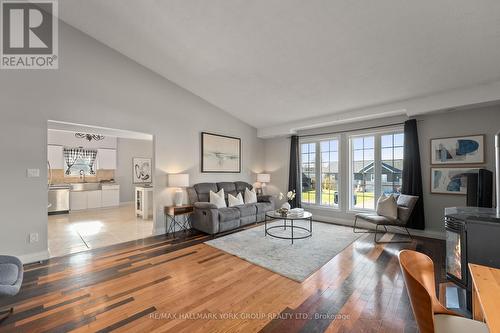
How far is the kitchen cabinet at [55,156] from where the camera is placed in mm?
6664

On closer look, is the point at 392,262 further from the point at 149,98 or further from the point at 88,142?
the point at 88,142

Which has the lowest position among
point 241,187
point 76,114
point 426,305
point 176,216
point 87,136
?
point 176,216

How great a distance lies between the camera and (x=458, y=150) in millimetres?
3877

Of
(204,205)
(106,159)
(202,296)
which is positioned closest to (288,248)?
(202,296)

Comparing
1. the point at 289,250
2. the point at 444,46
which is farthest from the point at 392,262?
the point at 444,46

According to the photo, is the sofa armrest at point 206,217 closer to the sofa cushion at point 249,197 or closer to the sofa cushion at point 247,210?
the sofa cushion at point 247,210

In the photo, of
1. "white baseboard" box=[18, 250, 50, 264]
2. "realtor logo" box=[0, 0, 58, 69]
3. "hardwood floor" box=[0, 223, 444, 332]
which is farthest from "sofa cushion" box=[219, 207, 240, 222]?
"realtor logo" box=[0, 0, 58, 69]

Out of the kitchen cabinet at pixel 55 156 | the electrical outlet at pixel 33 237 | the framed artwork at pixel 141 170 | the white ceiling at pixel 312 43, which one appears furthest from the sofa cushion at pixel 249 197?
the kitchen cabinet at pixel 55 156

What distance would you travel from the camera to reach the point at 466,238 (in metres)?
2.05

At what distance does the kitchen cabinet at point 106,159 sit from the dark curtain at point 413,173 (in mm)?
9002

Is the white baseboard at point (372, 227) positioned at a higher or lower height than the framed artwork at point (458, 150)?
lower

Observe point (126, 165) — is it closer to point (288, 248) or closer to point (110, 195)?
point (110, 195)

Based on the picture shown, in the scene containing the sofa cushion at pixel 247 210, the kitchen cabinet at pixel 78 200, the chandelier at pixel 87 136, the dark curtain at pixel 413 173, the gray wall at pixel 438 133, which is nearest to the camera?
the gray wall at pixel 438 133

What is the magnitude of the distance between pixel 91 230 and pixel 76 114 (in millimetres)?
2579
